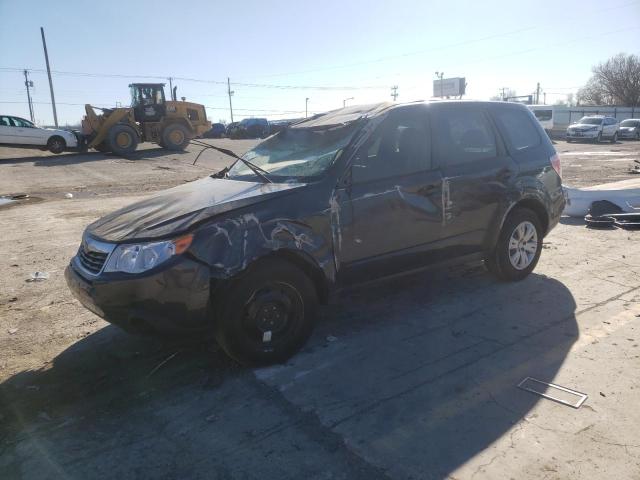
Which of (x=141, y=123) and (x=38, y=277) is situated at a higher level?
(x=141, y=123)

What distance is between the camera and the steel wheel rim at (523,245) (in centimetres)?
499

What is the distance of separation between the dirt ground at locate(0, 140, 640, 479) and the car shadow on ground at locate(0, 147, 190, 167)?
17.5 m

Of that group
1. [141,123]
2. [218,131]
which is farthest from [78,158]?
[218,131]

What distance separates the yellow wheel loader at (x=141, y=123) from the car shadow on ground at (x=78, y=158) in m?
0.37

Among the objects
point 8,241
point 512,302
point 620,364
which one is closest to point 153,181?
point 8,241

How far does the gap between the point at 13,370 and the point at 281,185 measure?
93.3 inches

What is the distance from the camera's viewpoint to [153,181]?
1584 cm

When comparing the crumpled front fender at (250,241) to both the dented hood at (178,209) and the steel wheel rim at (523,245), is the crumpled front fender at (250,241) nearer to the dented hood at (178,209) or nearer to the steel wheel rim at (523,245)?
the dented hood at (178,209)

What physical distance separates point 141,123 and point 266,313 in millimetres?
22226

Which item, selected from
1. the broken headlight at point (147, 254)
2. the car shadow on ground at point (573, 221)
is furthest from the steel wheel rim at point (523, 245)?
the broken headlight at point (147, 254)

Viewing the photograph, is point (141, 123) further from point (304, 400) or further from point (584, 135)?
point (584, 135)

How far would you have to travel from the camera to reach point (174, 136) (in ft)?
78.5

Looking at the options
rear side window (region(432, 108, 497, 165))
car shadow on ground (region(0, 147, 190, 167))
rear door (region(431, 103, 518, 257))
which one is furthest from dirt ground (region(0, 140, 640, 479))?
car shadow on ground (region(0, 147, 190, 167))

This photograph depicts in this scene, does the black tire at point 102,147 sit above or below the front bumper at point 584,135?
above
